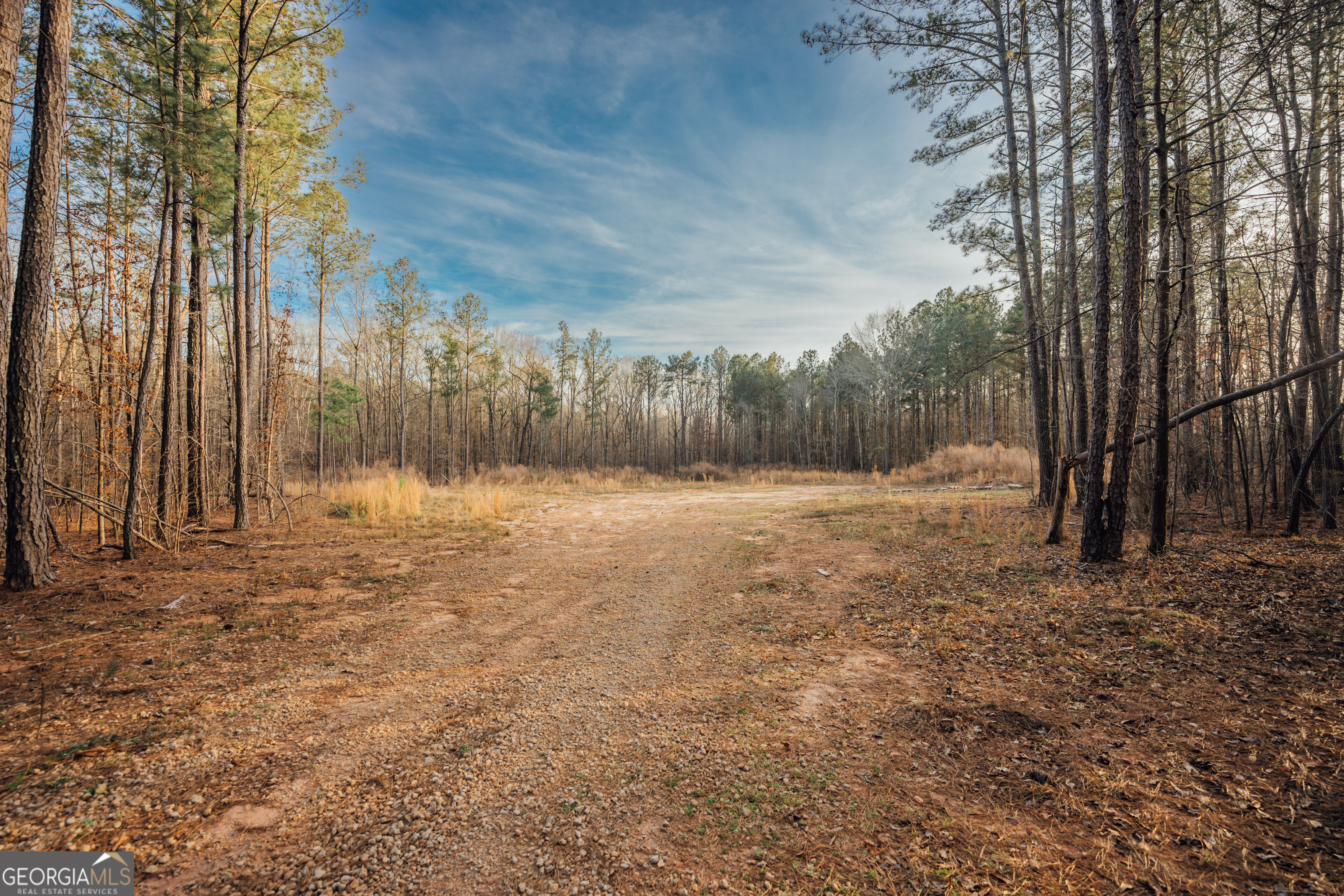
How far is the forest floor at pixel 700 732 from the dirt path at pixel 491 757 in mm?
19

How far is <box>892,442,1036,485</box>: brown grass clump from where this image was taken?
17.5 metres

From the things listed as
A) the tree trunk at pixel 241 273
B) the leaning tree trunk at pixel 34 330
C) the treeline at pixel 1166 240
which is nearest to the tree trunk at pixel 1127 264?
the treeline at pixel 1166 240

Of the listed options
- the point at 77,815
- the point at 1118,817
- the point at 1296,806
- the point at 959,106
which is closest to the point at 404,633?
the point at 77,815

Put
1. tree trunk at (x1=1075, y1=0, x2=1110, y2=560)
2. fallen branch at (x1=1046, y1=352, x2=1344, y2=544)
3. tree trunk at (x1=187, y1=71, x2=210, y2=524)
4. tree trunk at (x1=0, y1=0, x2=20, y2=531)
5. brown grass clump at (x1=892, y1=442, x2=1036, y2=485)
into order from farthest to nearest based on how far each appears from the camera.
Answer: brown grass clump at (x1=892, y1=442, x2=1036, y2=485), tree trunk at (x1=187, y1=71, x2=210, y2=524), tree trunk at (x1=1075, y1=0, x2=1110, y2=560), tree trunk at (x1=0, y1=0, x2=20, y2=531), fallen branch at (x1=1046, y1=352, x2=1344, y2=544)

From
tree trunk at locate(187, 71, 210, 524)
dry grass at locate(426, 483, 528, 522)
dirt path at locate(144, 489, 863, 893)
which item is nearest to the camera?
dirt path at locate(144, 489, 863, 893)

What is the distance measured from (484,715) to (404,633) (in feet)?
6.02

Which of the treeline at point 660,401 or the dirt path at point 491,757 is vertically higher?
the treeline at point 660,401

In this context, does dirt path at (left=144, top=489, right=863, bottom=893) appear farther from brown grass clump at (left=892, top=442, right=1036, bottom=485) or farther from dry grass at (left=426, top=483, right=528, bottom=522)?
brown grass clump at (left=892, top=442, right=1036, bottom=485)

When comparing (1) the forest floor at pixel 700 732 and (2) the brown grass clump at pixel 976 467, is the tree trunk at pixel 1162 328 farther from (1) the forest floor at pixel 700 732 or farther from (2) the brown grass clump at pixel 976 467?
(2) the brown grass clump at pixel 976 467

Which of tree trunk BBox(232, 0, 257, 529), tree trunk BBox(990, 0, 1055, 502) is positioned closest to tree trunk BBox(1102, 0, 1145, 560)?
tree trunk BBox(990, 0, 1055, 502)

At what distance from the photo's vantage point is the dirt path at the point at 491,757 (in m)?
1.83

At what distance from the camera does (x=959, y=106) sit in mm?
9430

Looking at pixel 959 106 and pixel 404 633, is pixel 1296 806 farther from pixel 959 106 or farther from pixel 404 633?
pixel 959 106

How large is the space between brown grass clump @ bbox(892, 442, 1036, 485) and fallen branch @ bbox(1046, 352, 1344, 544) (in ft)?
35.3
